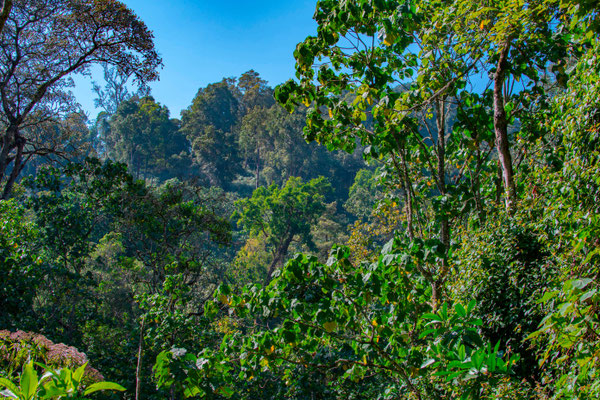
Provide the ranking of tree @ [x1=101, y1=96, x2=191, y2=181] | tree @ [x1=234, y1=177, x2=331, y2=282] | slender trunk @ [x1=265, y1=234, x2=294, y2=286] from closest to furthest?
1. tree @ [x1=234, y1=177, x2=331, y2=282]
2. slender trunk @ [x1=265, y1=234, x2=294, y2=286]
3. tree @ [x1=101, y1=96, x2=191, y2=181]

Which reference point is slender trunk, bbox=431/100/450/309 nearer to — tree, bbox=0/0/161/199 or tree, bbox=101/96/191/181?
tree, bbox=0/0/161/199

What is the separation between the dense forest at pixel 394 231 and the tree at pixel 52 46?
0.04 meters

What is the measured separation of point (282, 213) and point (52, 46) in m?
14.6

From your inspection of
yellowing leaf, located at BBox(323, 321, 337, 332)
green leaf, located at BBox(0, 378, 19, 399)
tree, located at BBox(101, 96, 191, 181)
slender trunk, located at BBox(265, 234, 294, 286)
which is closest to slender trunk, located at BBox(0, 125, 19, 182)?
yellowing leaf, located at BBox(323, 321, 337, 332)

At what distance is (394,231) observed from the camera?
255 centimetres

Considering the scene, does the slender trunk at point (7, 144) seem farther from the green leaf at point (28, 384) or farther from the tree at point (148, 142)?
the tree at point (148, 142)

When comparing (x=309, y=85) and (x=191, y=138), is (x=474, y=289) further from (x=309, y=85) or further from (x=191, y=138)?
→ (x=191, y=138)

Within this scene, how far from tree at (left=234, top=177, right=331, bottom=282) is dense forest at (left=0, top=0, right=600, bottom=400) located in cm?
1127

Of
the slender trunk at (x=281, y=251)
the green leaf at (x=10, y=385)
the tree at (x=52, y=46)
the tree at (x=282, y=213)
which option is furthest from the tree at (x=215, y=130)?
the green leaf at (x=10, y=385)

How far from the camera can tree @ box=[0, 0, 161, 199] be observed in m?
6.50

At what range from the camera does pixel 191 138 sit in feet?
126

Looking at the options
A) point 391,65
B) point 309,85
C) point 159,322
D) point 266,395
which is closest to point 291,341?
point 309,85

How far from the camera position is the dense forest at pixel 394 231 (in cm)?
208

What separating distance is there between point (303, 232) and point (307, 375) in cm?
1596
